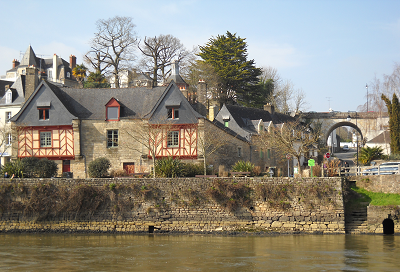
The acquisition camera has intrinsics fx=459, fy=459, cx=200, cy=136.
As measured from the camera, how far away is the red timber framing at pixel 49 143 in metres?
31.0

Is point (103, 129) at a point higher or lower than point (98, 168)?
higher

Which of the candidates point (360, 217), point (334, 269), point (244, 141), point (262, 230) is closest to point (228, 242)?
point (262, 230)

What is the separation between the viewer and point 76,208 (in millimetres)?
23234

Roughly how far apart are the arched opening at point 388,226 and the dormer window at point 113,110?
17.9 m

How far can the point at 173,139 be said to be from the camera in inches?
1201

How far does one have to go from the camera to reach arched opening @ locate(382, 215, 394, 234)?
22422 mm

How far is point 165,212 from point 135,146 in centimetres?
886

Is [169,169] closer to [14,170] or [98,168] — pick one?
[98,168]

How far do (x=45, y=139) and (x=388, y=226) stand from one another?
72.3 ft

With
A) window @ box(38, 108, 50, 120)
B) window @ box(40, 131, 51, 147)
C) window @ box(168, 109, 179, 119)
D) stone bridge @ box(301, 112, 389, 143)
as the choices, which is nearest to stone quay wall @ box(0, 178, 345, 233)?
window @ box(40, 131, 51, 147)

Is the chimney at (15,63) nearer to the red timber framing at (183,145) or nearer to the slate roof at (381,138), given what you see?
the red timber framing at (183,145)

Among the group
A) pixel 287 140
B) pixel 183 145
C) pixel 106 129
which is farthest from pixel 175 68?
pixel 287 140

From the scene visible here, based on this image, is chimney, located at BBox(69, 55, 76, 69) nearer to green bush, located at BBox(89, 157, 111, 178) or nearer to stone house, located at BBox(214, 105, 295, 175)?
stone house, located at BBox(214, 105, 295, 175)

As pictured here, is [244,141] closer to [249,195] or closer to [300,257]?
[249,195]
